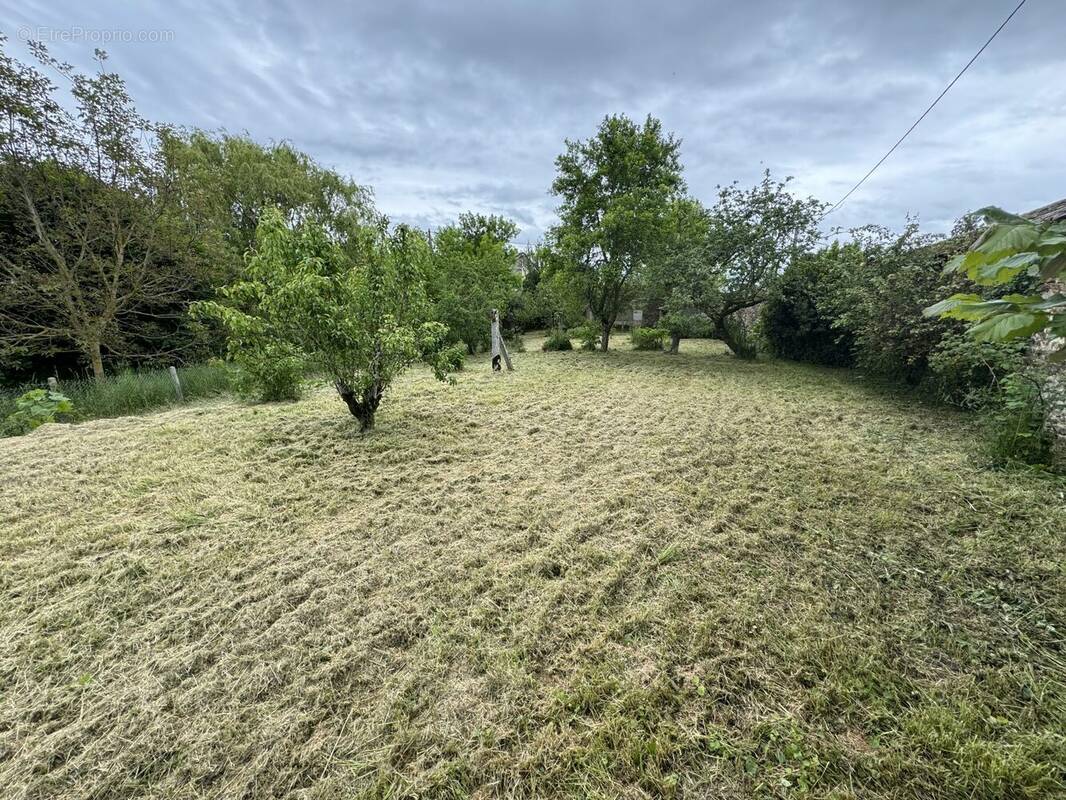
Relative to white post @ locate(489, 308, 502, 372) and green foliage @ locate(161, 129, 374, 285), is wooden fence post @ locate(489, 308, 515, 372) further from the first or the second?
green foliage @ locate(161, 129, 374, 285)

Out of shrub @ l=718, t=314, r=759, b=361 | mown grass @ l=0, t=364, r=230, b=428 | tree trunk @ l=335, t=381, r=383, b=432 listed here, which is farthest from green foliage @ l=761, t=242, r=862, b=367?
mown grass @ l=0, t=364, r=230, b=428

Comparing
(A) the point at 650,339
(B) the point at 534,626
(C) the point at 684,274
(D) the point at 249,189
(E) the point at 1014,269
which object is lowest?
(B) the point at 534,626

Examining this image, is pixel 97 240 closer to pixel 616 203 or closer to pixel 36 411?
pixel 36 411

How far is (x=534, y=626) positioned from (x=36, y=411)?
261 inches

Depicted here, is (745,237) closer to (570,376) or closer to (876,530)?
(570,376)

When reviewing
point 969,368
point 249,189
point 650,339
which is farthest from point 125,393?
point 650,339

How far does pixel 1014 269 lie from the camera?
90cm

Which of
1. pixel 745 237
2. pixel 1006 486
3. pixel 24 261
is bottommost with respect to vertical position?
pixel 1006 486

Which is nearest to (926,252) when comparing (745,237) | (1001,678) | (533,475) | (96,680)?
(745,237)

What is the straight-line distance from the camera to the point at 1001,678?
1.31 metres

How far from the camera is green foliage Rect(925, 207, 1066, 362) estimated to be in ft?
2.70

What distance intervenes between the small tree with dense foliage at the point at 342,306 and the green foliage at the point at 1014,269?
3287mm

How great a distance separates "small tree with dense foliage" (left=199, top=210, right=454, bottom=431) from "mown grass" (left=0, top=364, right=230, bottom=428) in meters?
3.18

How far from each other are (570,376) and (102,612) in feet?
19.9
